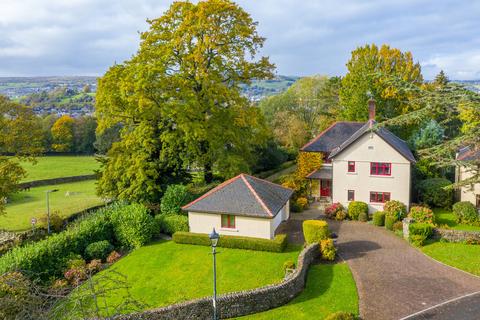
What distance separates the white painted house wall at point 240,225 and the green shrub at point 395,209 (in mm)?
8882

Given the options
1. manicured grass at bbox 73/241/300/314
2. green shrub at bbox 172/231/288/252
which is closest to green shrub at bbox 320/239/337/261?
manicured grass at bbox 73/241/300/314

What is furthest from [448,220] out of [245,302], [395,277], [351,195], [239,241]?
[245,302]

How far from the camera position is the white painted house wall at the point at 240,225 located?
84.1 feet

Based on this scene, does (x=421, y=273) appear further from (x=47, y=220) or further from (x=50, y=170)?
(x=50, y=170)

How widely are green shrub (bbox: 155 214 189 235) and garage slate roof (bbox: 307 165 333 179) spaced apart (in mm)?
13092

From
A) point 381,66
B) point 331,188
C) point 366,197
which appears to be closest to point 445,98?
point 366,197

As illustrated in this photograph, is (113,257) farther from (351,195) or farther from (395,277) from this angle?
(351,195)

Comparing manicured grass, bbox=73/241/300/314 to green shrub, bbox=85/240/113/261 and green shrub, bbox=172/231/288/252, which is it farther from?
green shrub, bbox=85/240/113/261

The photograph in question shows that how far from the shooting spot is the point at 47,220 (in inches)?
1134

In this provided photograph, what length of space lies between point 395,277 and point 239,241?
9.61 metres

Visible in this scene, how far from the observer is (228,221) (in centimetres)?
2666

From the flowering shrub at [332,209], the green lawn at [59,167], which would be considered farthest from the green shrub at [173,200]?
the green lawn at [59,167]

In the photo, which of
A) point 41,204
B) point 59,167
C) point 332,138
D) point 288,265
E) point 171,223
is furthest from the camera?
point 59,167

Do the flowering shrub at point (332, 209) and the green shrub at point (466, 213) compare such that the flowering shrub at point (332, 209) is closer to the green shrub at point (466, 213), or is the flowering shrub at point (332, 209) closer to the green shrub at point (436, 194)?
the green shrub at point (436, 194)
